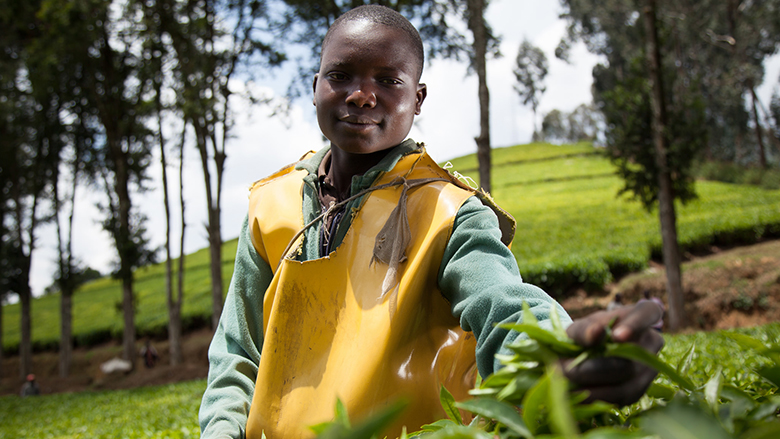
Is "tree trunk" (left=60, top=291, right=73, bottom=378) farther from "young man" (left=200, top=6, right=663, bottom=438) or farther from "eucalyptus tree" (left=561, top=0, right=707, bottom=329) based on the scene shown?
"young man" (left=200, top=6, right=663, bottom=438)

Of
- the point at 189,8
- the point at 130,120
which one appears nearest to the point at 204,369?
Answer: the point at 130,120

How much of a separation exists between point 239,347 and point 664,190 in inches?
374

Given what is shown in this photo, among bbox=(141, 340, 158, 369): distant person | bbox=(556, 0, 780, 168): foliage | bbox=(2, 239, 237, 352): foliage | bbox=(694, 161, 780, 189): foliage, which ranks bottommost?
bbox=(141, 340, 158, 369): distant person

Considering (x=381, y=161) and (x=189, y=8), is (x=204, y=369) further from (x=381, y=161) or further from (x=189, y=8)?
(x=381, y=161)

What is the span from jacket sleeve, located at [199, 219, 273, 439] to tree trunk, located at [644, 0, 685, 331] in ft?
29.9

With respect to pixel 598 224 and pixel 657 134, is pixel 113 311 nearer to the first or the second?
pixel 598 224

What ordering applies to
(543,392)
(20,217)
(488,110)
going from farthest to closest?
1. (20,217)
2. (488,110)
3. (543,392)

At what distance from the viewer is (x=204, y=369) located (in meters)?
12.8

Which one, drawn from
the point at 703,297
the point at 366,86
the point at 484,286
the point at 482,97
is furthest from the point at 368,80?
the point at 703,297

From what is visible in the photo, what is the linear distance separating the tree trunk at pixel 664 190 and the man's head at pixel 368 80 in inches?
354

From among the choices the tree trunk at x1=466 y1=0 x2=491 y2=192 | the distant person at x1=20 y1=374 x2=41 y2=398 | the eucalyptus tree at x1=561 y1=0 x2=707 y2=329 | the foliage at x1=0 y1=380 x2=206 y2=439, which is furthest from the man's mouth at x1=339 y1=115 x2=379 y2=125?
the distant person at x1=20 y1=374 x2=41 y2=398

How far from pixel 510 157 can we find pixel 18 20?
33.3 meters

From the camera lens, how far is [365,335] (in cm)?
129

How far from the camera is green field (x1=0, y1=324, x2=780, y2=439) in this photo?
15.6 ft
